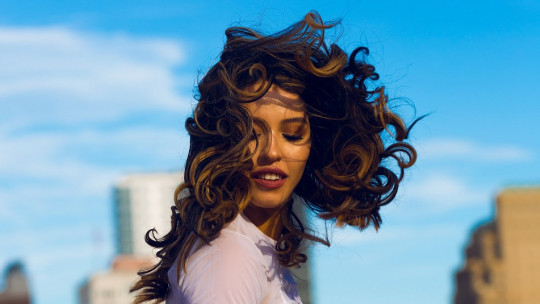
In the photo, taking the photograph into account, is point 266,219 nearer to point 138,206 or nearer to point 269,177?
point 269,177

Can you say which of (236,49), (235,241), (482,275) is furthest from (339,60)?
(482,275)

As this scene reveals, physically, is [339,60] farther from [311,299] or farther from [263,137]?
[311,299]

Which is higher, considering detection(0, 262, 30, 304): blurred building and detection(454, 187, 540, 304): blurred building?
detection(0, 262, 30, 304): blurred building

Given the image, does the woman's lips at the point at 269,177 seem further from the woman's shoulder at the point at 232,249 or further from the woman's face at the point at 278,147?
the woman's shoulder at the point at 232,249

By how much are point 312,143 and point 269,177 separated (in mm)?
323

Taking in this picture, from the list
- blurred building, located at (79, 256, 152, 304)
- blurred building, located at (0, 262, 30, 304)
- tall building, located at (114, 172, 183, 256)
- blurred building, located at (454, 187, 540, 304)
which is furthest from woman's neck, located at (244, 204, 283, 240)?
tall building, located at (114, 172, 183, 256)

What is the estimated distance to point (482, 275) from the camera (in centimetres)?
10406

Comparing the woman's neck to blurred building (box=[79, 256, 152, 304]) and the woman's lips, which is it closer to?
the woman's lips

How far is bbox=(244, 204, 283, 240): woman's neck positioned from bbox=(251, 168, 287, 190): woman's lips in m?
0.11

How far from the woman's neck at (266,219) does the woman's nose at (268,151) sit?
0.17m

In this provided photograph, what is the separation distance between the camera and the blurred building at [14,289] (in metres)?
27.3

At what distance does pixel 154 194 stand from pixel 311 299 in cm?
7798

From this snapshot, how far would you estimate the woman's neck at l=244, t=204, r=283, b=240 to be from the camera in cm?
349

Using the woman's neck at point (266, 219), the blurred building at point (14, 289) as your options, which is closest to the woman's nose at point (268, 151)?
the woman's neck at point (266, 219)
